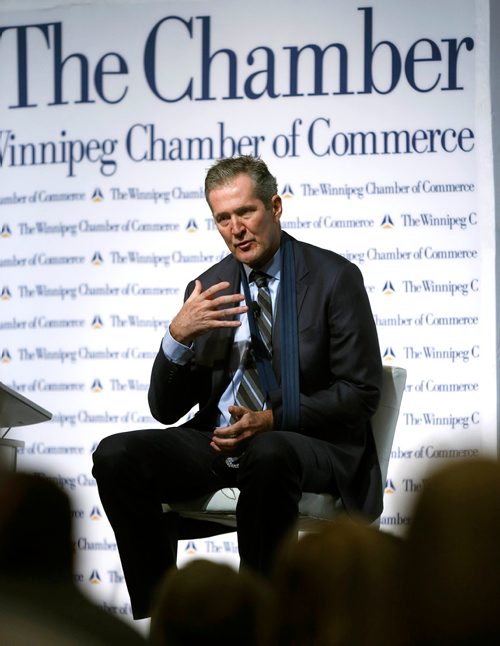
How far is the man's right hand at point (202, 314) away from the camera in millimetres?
3121

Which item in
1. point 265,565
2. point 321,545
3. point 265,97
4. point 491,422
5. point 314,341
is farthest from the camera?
point 265,97

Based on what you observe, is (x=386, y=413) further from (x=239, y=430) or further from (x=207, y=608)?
(x=207, y=608)

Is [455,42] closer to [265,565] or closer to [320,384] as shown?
[320,384]

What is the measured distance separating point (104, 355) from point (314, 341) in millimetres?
2040

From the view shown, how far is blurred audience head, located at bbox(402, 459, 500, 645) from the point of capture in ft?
3.02

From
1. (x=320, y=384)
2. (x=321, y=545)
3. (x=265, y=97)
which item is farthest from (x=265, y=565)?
(x=265, y=97)

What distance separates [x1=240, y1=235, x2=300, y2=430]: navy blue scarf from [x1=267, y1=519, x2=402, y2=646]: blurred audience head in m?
2.05

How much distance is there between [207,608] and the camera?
999 mm

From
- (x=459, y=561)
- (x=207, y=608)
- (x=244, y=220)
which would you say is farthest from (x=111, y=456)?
(x=459, y=561)

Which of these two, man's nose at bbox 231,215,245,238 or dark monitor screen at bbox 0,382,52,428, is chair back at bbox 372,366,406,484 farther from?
dark monitor screen at bbox 0,382,52,428

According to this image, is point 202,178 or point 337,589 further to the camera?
point 202,178

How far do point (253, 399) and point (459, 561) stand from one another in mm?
2331

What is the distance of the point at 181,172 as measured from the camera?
5.09m

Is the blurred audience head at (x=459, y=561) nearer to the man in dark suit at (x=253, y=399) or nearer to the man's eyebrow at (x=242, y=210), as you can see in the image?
the man in dark suit at (x=253, y=399)
